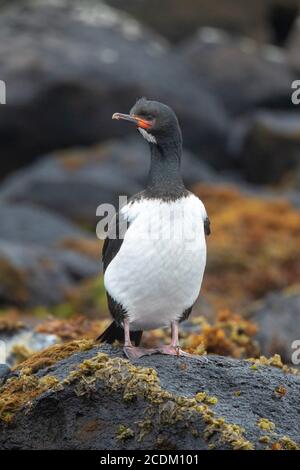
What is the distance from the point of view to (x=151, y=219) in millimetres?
8648

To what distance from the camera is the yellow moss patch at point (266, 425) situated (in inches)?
303

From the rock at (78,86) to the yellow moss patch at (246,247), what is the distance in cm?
462

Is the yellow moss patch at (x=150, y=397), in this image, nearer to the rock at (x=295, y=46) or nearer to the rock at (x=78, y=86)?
the rock at (x=78, y=86)

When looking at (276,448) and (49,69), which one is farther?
(49,69)

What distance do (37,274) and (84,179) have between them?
730 centimetres

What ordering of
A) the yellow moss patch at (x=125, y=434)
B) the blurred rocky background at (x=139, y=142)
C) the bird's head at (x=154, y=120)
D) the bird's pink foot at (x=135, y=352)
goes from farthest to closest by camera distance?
the blurred rocky background at (x=139, y=142) < the bird's head at (x=154, y=120) < the bird's pink foot at (x=135, y=352) < the yellow moss patch at (x=125, y=434)

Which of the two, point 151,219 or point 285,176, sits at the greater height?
point 285,176

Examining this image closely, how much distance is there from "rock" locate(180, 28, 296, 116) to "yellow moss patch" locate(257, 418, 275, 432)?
25374 mm

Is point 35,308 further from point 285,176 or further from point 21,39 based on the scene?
point 21,39

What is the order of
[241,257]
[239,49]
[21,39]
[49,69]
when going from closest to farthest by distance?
[241,257] → [49,69] → [21,39] → [239,49]

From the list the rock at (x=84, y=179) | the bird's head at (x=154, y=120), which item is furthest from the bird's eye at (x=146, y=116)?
the rock at (x=84, y=179)

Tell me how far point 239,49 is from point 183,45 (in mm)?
3079
